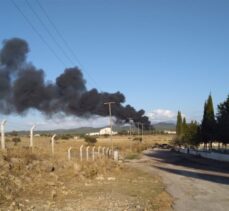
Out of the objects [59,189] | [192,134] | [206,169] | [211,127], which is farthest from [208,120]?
[59,189]

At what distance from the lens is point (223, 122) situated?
62.3 meters

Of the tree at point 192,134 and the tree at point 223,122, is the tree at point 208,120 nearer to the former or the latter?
the tree at point 223,122

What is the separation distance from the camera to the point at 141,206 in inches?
631

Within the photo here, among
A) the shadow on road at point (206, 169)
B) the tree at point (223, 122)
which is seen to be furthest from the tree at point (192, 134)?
the shadow on road at point (206, 169)

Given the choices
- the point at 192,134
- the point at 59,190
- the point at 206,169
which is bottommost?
the point at 206,169

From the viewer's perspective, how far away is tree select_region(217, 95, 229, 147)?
2421 inches

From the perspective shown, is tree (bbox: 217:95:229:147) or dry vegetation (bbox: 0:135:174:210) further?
tree (bbox: 217:95:229:147)

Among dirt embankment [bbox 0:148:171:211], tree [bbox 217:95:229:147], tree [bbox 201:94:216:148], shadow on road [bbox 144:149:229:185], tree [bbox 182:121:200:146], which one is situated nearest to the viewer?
dirt embankment [bbox 0:148:171:211]

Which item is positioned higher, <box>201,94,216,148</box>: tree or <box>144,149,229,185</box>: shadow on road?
<box>201,94,216,148</box>: tree

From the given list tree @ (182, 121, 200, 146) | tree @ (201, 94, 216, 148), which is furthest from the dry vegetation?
tree @ (182, 121, 200, 146)

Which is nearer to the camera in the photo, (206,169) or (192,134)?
(206,169)

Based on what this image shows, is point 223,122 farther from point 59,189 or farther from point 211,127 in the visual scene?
point 59,189

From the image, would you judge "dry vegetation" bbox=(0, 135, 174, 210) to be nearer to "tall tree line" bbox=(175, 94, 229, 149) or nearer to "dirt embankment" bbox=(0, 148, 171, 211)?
"dirt embankment" bbox=(0, 148, 171, 211)

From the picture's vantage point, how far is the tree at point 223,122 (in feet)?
202
